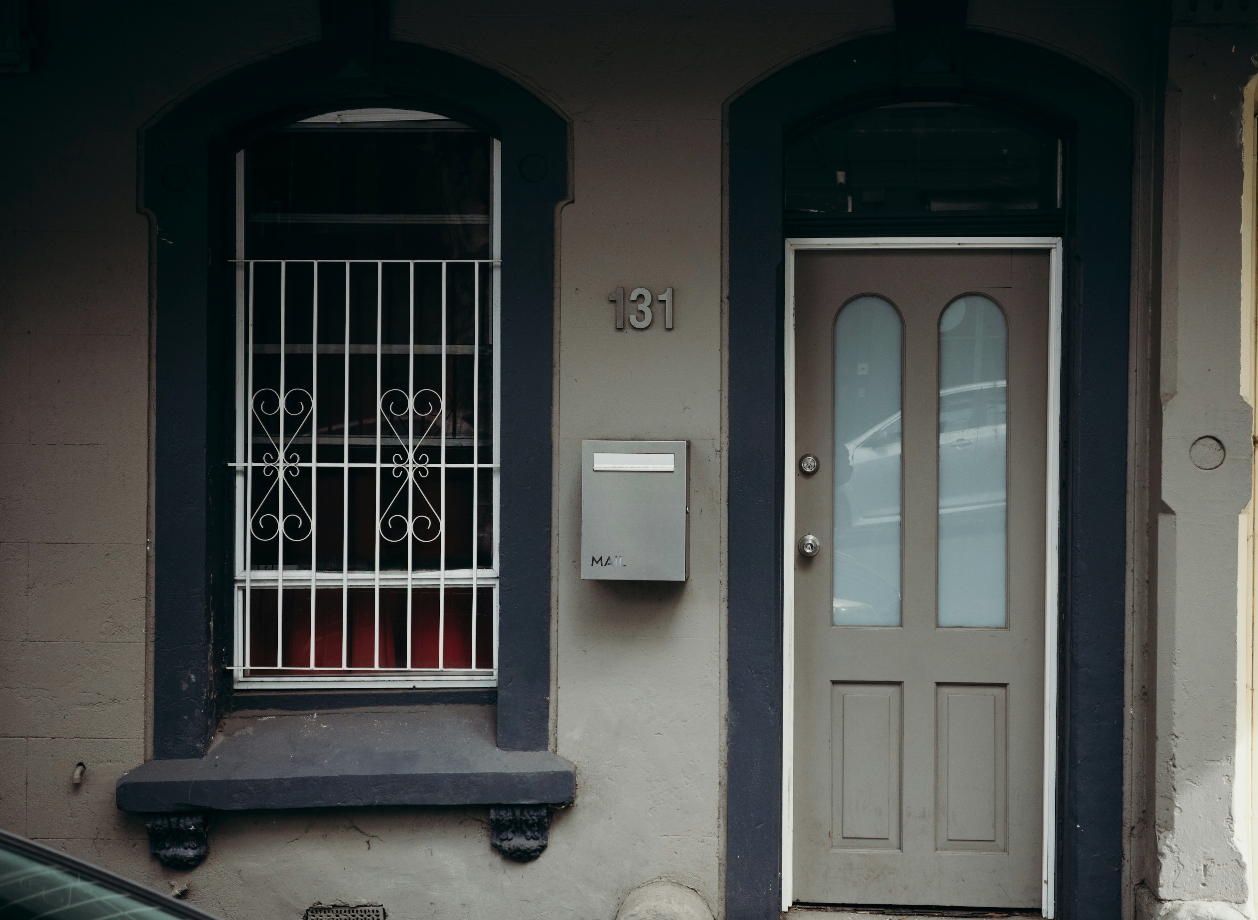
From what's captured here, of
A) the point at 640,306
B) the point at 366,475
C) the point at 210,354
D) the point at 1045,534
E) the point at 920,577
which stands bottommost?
the point at 920,577

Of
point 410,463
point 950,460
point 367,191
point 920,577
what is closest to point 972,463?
point 950,460

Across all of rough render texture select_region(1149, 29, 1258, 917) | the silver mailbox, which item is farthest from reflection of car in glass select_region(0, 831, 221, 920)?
rough render texture select_region(1149, 29, 1258, 917)

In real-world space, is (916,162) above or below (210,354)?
above

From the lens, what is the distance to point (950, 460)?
11.5 feet

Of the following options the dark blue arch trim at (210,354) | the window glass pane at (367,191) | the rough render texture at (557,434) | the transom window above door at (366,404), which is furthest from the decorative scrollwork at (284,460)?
the window glass pane at (367,191)

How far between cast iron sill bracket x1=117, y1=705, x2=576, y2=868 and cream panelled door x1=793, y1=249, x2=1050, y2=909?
105cm

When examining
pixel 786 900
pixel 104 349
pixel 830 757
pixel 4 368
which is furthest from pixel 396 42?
pixel 786 900

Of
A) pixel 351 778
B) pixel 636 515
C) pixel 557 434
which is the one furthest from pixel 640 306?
pixel 351 778

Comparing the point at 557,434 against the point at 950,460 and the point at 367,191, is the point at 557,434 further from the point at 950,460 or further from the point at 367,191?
the point at 950,460

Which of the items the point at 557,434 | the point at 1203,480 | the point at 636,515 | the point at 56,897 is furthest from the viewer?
the point at 557,434

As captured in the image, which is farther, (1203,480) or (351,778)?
(351,778)

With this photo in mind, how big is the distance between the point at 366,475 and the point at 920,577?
2.20 metres

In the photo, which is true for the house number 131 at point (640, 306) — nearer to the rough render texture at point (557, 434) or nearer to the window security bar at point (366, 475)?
the rough render texture at point (557, 434)

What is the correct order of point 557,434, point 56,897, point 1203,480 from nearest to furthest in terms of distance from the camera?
point 56,897, point 1203,480, point 557,434
